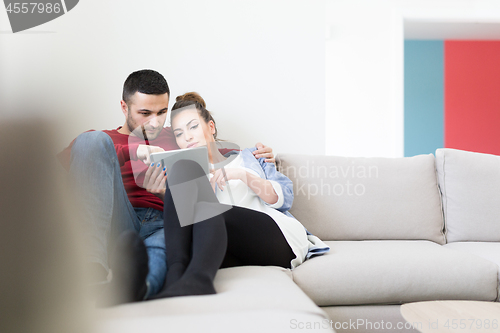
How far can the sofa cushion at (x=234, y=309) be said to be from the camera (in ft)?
1.75

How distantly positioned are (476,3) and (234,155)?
241cm

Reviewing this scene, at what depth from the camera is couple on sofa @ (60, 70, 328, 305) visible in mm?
742

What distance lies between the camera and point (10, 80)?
0.44 feet

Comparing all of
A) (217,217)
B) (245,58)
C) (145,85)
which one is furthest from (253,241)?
(245,58)

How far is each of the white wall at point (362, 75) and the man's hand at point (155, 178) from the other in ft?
5.45

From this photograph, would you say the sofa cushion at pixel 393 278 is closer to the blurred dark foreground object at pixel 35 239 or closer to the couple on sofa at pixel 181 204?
the couple on sofa at pixel 181 204

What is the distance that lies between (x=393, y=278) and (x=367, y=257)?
105 mm

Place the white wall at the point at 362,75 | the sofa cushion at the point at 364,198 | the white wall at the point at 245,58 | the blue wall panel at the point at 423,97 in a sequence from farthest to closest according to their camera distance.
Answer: the blue wall panel at the point at 423,97 < the white wall at the point at 362,75 < the white wall at the point at 245,58 < the sofa cushion at the point at 364,198

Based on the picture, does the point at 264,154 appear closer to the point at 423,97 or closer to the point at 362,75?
the point at 362,75

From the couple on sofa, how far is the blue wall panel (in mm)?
2690

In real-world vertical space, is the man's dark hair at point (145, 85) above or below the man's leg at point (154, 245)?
above

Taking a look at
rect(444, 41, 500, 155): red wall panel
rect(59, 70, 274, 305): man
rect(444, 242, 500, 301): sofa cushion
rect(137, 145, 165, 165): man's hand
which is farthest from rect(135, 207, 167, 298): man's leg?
rect(444, 41, 500, 155): red wall panel

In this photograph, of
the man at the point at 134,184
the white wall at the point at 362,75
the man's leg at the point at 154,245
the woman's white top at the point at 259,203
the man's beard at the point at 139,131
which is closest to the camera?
the man at the point at 134,184

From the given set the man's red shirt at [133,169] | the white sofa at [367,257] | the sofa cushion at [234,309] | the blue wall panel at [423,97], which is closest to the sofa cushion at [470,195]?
the white sofa at [367,257]
